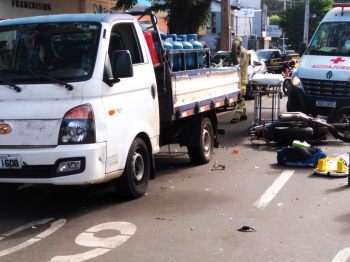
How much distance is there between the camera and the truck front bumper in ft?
20.8

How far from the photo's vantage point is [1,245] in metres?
5.91

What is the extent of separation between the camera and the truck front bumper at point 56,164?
6.34 meters

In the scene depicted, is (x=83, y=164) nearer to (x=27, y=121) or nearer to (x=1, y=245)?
(x=27, y=121)

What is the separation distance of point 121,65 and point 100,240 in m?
1.94

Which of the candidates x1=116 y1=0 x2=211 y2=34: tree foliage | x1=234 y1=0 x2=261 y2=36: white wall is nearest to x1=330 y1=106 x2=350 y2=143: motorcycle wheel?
Answer: x1=116 y1=0 x2=211 y2=34: tree foliage

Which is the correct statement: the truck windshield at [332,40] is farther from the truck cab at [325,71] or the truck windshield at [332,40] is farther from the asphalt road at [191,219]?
the asphalt road at [191,219]

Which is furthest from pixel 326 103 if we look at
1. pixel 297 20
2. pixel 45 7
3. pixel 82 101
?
pixel 297 20

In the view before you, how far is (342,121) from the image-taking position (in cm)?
1180

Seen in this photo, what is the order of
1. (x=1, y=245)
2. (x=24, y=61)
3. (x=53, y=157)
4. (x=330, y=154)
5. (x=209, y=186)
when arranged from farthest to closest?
(x=330, y=154) → (x=209, y=186) → (x=24, y=61) → (x=53, y=157) → (x=1, y=245)

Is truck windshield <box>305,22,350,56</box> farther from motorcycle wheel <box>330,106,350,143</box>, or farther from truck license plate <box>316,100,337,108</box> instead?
motorcycle wheel <box>330,106,350,143</box>

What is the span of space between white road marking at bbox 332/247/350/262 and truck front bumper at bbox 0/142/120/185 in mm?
2530

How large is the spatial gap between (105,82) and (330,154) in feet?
17.3

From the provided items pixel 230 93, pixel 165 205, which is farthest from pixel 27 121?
pixel 230 93

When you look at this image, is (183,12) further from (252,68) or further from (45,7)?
(45,7)
